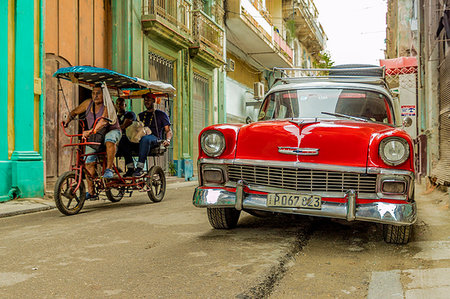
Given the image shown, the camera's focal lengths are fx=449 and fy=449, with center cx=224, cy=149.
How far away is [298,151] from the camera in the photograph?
3.98 metres

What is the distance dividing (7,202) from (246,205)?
185 inches

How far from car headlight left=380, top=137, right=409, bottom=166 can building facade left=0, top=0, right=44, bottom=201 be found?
5.92 metres

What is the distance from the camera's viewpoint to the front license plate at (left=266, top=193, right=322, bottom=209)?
3.85m

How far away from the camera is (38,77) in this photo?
810 cm

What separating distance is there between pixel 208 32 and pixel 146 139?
9.99 meters

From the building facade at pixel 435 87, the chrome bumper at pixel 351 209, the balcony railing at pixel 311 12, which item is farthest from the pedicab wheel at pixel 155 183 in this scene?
the balcony railing at pixel 311 12

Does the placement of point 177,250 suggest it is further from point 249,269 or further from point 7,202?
point 7,202

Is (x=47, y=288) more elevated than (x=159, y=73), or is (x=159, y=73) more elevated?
(x=159, y=73)

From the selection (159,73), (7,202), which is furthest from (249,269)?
(159,73)

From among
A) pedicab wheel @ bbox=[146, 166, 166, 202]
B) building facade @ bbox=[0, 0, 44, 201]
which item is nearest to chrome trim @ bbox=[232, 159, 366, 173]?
pedicab wheel @ bbox=[146, 166, 166, 202]

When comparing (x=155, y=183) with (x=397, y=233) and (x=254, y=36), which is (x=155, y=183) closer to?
(x=397, y=233)

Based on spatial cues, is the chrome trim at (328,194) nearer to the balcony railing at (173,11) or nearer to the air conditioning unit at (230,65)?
the balcony railing at (173,11)

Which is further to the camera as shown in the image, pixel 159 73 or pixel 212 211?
pixel 159 73

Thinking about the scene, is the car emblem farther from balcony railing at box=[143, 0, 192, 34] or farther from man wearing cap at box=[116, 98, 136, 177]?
balcony railing at box=[143, 0, 192, 34]
